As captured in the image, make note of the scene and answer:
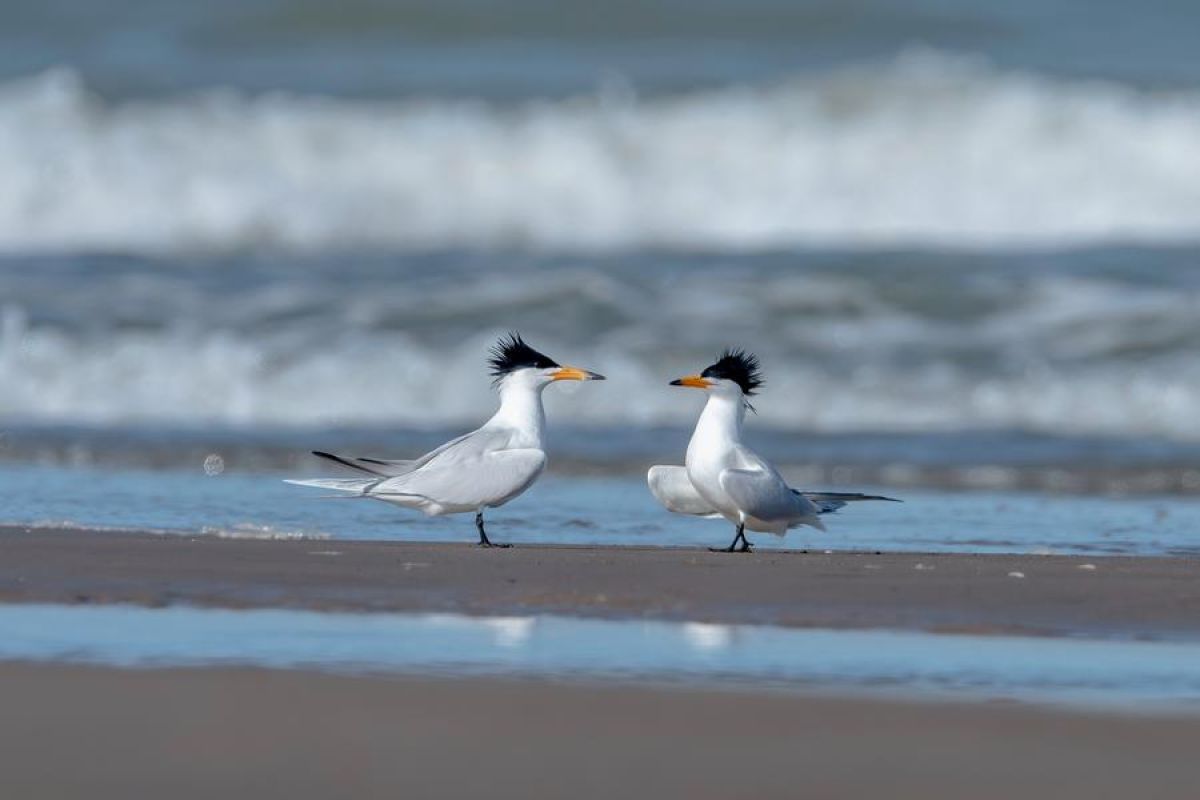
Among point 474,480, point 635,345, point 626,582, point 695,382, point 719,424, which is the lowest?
point 626,582

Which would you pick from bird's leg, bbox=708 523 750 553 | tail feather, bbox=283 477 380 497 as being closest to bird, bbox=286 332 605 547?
tail feather, bbox=283 477 380 497

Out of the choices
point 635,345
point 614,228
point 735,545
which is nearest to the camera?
point 735,545

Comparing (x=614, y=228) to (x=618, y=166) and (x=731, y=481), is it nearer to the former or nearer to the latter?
(x=618, y=166)

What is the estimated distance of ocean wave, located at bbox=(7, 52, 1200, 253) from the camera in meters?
15.9

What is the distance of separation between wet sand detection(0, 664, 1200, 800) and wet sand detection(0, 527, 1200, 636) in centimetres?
95

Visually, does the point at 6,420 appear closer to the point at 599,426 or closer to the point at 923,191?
the point at 599,426

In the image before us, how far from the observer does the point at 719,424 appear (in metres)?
6.03

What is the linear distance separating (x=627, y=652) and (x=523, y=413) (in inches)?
83.5

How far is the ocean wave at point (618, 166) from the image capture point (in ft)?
52.2

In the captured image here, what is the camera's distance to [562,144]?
17109 mm

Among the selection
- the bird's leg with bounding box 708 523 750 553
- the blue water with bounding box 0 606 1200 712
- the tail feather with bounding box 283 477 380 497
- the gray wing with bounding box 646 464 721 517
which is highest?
the gray wing with bounding box 646 464 721 517

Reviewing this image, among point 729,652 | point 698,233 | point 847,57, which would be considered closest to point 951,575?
point 729,652

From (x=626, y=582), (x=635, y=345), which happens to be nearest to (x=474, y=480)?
(x=626, y=582)

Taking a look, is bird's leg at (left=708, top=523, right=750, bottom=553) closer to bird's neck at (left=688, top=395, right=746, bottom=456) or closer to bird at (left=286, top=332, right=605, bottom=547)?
bird's neck at (left=688, top=395, right=746, bottom=456)
